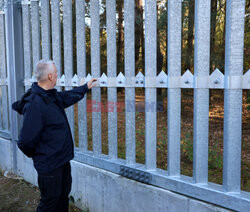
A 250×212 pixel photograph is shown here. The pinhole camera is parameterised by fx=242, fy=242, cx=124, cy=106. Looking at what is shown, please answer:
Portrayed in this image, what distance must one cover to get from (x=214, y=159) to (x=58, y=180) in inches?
96.2

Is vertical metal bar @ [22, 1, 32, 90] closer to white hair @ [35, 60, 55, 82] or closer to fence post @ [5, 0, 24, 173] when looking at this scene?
fence post @ [5, 0, 24, 173]

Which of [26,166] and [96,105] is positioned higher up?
[96,105]

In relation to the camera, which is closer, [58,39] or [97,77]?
[97,77]

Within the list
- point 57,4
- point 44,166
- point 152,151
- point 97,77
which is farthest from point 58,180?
point 57,4

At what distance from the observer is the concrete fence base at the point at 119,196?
2.15 metres

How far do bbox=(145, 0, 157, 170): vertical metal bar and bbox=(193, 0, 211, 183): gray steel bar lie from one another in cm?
44

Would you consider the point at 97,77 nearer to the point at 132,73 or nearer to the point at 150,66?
the point at 132,73

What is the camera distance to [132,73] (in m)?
2.51

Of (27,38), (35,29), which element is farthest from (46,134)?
(27,38)

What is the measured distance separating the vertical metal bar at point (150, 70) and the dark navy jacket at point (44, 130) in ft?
2.58

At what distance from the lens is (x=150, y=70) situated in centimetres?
236

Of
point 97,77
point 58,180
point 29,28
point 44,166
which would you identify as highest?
point 29,28

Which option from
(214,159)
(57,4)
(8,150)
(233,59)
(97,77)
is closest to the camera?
(233,59)

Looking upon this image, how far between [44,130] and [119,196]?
1117 mm
